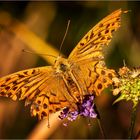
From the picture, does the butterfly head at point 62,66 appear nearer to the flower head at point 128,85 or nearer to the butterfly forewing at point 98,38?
the butterfly forewing at point 98,38

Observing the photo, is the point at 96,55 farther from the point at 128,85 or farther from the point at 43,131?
the point at 43,131

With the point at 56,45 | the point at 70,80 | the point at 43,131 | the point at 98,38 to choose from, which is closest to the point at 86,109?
the point at 70,80

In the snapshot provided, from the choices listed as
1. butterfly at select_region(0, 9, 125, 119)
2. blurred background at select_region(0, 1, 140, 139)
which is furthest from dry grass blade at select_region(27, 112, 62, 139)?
butterfly at select_region(0, 9, 125, 119)

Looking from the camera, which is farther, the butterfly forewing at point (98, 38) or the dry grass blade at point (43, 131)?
the dry grass blade at point (43, 131)

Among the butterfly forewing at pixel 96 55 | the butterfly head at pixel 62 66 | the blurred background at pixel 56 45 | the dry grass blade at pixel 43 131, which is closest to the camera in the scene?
the butterfly forewing at pixel 96 55

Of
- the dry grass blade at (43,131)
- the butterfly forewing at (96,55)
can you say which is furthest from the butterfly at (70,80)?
the dry grass blade at (43,131)

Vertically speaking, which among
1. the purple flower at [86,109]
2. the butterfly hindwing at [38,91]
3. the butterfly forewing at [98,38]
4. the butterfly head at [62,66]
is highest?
the butterfly forewing at [98,38]
